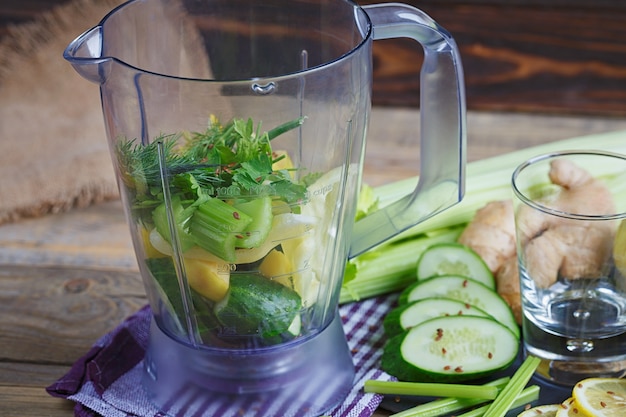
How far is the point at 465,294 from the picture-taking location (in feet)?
4.46

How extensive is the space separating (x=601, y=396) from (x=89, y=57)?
735mm

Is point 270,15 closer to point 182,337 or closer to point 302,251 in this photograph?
point 302,251

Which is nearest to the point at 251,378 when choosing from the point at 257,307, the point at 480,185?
the point at 257,307

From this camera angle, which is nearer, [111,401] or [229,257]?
[229,257]

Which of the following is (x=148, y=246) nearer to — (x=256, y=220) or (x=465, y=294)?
(x=256, y=220)

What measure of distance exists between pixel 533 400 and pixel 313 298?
314 mm

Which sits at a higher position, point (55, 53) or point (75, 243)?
point (55, 53)

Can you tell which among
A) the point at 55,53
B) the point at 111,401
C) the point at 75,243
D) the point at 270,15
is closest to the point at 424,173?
the point at 270,15

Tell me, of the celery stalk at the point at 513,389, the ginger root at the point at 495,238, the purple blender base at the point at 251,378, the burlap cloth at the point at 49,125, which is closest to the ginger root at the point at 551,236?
the ginger root at the point at 495,238

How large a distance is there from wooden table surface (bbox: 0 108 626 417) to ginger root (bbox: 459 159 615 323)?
293mm

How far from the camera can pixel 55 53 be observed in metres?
2.16

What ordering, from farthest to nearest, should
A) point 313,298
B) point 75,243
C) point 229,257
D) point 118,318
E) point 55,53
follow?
point 55,53 < point 75,243 < point 118,318 < point 313,298 < point 229,257

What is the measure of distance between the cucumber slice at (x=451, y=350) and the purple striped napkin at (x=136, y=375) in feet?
0.13

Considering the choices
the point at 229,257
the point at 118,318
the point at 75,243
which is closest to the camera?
the point at 229,257
